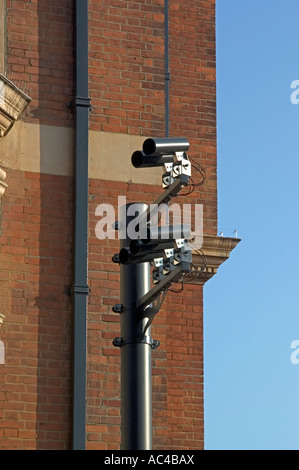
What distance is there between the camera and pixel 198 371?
13.4 metres

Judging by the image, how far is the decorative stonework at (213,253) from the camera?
Answer: 13.5 meters

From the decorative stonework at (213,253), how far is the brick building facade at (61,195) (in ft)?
6.92

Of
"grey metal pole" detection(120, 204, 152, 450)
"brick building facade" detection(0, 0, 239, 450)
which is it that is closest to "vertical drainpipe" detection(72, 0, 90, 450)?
"brick building facade" detection(0, 0, 239, 450)

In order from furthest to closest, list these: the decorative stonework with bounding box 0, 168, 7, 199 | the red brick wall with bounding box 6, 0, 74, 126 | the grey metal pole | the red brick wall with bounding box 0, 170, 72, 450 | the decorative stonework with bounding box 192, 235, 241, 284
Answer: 1. the decorative stonework with bounding box 192, 235, 241, 284
2. the red brick wall with bounding box 6, 0, 74, 126
3. the decorative stonework with bounding box 0, 168, 7, 199
4. the red brick wall with bounding box 0, 170, 72, 450
5. the grey metal pole

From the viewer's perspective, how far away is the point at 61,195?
1117cm

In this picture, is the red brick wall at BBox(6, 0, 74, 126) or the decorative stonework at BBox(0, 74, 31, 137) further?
the red brick wall at BBox(6, 0, 74, 126)

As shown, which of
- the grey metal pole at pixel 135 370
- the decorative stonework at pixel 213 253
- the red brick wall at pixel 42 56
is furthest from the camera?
the decorative stonework at pixel 213 253

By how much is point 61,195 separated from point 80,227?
38 cm

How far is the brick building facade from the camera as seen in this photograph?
10562 millimetres

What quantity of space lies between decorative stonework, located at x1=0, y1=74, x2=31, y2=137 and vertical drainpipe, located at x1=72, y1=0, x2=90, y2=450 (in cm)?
56

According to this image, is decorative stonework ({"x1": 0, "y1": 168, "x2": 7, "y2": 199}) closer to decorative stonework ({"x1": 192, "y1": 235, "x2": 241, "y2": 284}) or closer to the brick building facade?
the brick building facade

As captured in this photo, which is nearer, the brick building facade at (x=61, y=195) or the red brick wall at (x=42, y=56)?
the brick building facade at (x=61, y=195)

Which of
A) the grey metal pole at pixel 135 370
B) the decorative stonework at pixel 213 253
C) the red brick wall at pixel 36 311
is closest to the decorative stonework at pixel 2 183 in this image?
the red brick wall at pixel 36 311

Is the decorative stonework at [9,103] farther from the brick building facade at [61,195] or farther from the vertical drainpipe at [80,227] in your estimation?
the vertical drainpipe at [80,227]
